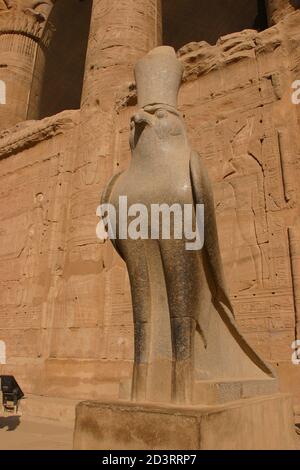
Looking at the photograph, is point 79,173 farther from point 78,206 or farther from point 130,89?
point 130,89

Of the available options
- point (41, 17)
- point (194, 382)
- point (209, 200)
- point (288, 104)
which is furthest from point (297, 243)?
point (41, 17)

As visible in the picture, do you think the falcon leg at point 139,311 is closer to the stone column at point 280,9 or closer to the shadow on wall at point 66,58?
the stone column at point 280,9

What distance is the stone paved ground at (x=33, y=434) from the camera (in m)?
3.37

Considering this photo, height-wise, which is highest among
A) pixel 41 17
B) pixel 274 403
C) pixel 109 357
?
pixel 41 17

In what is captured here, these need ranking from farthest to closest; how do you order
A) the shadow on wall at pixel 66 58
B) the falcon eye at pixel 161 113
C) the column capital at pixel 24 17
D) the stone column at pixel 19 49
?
the shadow on wall at pixel 66 58 < the column capital at pixel 24 17 < the stone column at pixel 19 49 < the falcon eye at pixel 161 113

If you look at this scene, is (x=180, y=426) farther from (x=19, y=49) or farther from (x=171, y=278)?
(x=19, y=49)

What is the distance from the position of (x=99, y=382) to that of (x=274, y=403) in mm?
3449

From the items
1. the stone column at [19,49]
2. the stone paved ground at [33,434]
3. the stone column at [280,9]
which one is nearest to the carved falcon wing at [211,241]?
the stone paved ground at [33,434]

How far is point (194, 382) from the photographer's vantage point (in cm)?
217

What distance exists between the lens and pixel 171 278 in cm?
233

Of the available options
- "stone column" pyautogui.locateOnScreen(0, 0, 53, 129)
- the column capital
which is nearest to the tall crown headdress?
"stone column" pyautogui.locateOnScreen(0, 0, 53, 129)

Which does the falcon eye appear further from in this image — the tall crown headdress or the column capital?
the column capital

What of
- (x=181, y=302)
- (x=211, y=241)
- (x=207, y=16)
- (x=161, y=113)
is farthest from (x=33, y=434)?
(x=207, y=16)

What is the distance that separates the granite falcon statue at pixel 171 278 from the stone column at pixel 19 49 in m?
7.47
